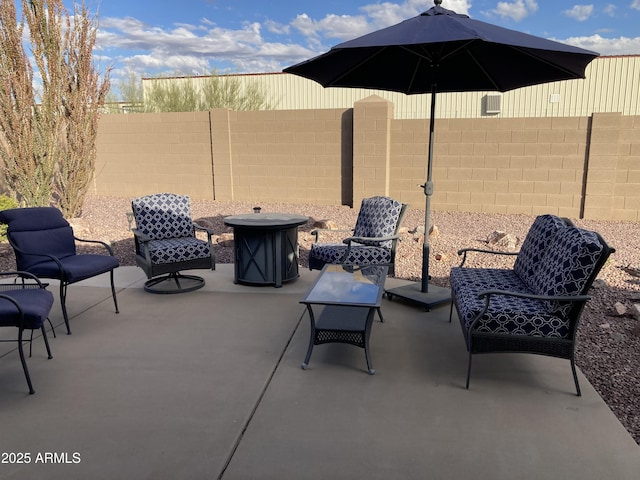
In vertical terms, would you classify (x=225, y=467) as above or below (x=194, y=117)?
below

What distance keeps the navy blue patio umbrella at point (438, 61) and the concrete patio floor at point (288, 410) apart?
144cm

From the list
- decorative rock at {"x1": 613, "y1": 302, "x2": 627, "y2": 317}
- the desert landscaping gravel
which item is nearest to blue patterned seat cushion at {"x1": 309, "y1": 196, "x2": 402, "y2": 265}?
the desert landscaping gravel

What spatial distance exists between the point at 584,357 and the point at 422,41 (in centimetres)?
273

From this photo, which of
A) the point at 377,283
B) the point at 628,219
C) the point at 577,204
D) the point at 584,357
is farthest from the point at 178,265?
the point at 628,219

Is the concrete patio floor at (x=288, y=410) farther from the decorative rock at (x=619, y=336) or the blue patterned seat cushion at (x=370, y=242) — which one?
the blue patterned seat cushion at (x=370, y=242)

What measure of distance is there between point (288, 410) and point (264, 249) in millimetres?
2701

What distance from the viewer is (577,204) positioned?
9.86 metres

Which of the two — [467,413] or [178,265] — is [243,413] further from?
[178,265]

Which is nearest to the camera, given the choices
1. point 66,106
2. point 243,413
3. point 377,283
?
point 243,413

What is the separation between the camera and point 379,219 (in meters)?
5.70

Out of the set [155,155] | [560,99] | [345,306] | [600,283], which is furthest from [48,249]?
[560,99]

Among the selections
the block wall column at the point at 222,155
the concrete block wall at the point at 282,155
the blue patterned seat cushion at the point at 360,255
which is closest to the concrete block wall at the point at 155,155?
the block wall column at the point at 222,155

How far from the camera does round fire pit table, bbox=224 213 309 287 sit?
5402mm

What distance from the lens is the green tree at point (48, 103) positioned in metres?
8.12
